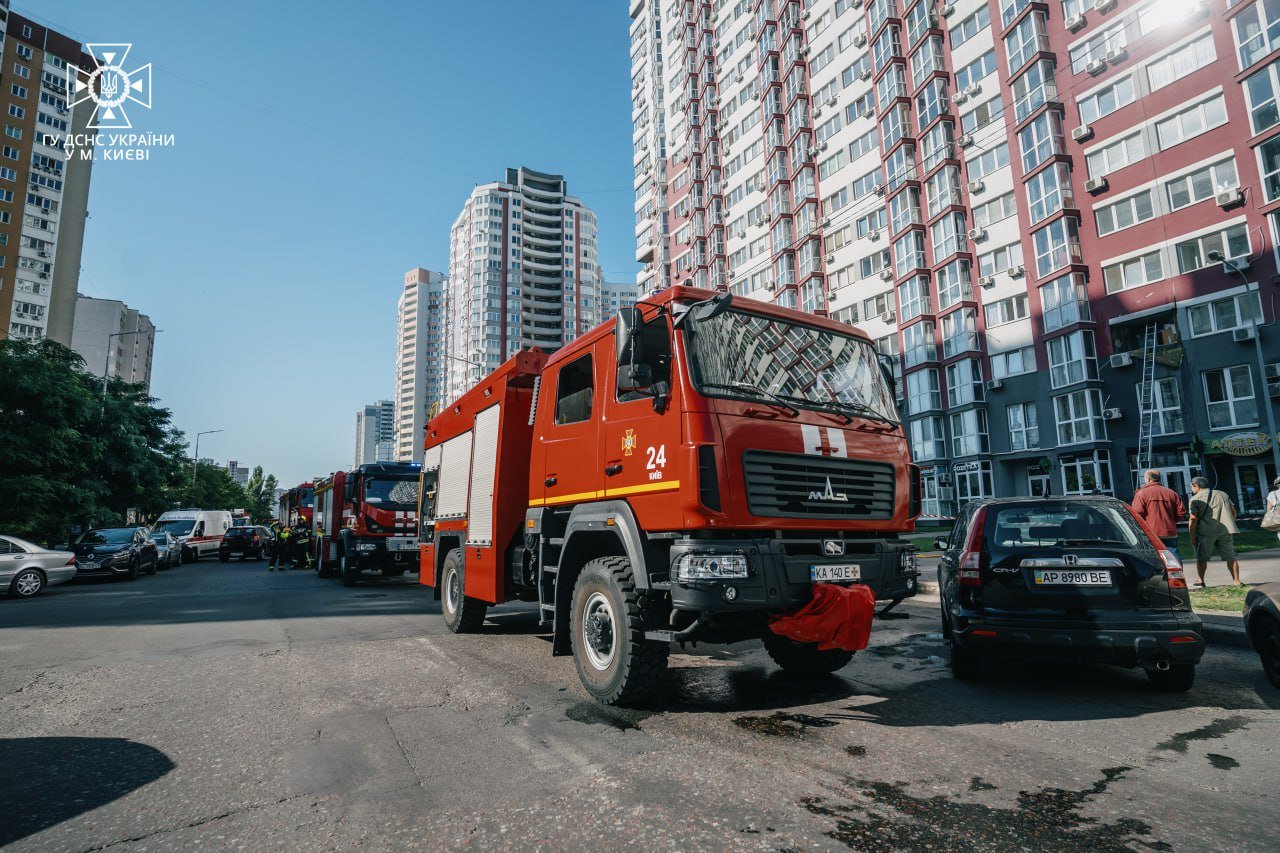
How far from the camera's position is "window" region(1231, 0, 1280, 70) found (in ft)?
74.9

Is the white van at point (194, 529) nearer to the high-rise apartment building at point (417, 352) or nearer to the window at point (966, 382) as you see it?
the window at point (966, 382)

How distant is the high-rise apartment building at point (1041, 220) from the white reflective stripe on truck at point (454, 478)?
1974 cm

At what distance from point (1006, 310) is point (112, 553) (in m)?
36.0

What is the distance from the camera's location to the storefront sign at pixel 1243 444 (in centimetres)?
2383

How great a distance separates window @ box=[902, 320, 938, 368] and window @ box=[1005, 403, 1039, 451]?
4.95 meters

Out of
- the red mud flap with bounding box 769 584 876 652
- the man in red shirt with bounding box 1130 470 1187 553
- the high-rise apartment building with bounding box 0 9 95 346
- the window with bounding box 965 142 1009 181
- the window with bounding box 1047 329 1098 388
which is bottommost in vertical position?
the red mud flap with bounding box 769 584 876 652

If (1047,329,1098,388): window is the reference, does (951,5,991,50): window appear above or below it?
above

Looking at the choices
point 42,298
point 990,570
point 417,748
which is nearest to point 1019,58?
point 990,570

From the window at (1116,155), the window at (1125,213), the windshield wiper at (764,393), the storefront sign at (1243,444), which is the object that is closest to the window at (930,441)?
the window at (1125,213)

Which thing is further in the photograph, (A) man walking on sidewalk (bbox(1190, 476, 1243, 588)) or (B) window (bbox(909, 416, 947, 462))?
(B) window (bbox(909, 416, 947, 462))

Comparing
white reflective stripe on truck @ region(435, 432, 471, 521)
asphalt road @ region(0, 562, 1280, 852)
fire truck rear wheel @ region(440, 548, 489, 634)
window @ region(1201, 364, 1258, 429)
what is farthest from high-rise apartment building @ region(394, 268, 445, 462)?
asphalt road @ region(0, 562, 1280, 852)

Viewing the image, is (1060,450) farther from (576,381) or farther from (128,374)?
(128,374)

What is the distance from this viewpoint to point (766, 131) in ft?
155

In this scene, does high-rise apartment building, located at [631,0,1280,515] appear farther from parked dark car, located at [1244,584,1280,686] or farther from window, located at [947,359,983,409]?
parked dark car, located at [1244,584,1280,686]
